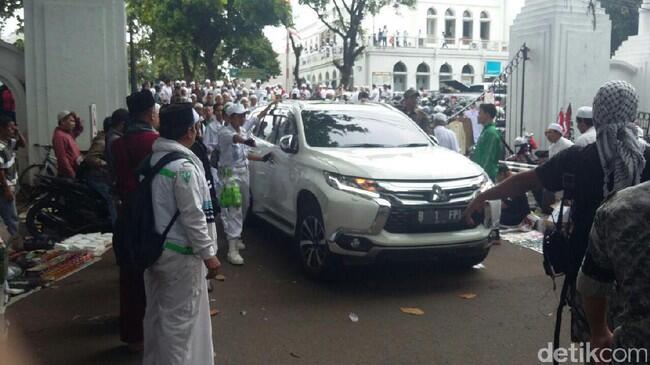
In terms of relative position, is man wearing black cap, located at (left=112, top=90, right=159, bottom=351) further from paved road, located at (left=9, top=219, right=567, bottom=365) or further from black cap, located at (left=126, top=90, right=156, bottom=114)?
paved road, located at (left=9, top=219, right=567, bottom=365)

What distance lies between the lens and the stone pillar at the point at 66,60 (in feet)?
35.8

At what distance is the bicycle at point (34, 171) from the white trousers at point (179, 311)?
6.63 metres

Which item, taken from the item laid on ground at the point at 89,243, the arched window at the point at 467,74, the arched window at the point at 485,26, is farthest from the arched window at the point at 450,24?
the item laid on ground at the point at 89,243

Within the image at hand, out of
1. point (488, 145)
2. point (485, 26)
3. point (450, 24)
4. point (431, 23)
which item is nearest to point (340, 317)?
point (488, 145)

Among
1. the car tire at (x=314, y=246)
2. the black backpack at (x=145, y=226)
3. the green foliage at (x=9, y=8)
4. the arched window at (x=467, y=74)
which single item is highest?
the arched window at (x=467, y=74)

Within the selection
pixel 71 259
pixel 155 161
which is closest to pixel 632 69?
pixel 71 259

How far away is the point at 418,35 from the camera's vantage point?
5919cm

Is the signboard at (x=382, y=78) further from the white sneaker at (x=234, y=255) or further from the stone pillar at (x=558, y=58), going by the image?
the white sneaker at (x=234, y=255)

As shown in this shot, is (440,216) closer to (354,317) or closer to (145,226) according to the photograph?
(354,317)

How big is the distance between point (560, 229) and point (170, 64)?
52.3 meters

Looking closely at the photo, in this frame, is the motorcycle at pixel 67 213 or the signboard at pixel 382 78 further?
the signboard at pixel 382 78

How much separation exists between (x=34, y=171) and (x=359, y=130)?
639 centimetres

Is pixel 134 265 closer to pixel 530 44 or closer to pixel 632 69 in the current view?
pixel 530 44

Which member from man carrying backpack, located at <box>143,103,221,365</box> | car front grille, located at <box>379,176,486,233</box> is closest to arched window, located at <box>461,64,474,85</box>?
car front grille, located at <box>379,176,486,233</box>
